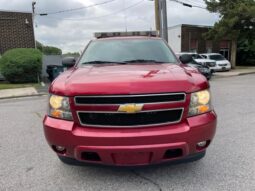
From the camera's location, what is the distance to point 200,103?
3037 millimetres

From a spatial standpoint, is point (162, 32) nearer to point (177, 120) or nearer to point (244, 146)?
point (244, 146)

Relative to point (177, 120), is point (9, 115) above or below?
below

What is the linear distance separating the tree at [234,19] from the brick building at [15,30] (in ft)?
49.7

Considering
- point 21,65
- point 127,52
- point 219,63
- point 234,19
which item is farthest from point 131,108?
point 234,19

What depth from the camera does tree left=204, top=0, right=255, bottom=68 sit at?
2275 centimetres

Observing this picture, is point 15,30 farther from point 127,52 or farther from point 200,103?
point 200,103

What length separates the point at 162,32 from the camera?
1720 centimetres

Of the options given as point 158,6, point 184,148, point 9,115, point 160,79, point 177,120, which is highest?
point 158,6

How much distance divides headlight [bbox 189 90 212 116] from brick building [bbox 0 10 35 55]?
18.3 m

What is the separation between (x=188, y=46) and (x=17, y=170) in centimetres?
2758

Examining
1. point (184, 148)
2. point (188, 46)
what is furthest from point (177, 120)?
point (188, 46)

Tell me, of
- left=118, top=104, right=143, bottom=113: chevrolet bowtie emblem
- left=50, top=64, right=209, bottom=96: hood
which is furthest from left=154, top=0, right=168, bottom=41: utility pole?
left=118, top=104, right=143, bottom=113: chevrolet bowtie emblem

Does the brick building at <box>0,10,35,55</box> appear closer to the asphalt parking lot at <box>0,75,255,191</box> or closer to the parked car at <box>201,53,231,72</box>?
the parked car at <box>201,53,231,72</box>

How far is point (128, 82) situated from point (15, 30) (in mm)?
18111
